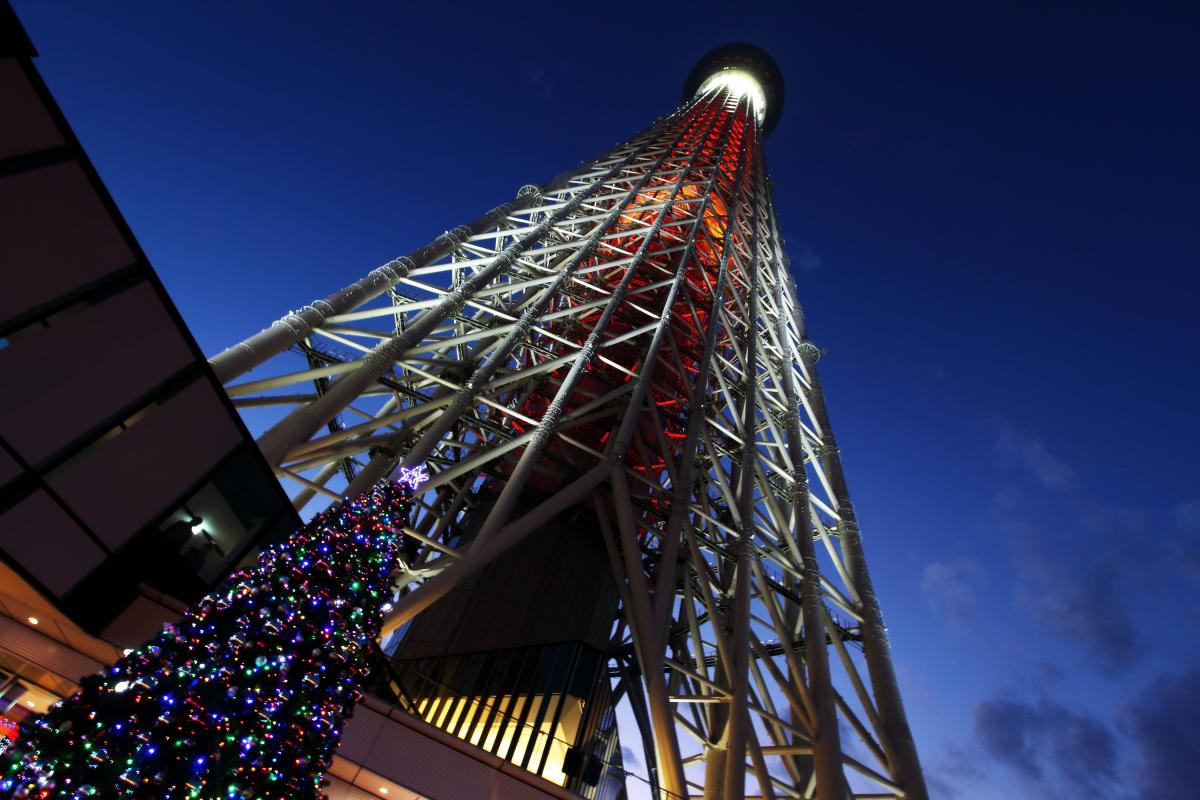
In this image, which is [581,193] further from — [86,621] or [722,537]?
[86,621]

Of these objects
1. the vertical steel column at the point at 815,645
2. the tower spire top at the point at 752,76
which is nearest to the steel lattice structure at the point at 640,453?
the vertical steel column at the point at 815,645

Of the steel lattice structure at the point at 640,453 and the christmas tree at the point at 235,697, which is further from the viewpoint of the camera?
the steel lattice structure at the point at 640,453

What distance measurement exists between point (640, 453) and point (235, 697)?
1202 cm

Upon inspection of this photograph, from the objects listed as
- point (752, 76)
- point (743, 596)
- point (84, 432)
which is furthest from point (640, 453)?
point (752, 76)

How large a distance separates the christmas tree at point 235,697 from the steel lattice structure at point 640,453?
7.41ft

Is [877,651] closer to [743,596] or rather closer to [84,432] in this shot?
[743,596]

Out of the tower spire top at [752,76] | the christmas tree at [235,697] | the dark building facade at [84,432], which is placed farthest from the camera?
the tower spire top at [752,76]

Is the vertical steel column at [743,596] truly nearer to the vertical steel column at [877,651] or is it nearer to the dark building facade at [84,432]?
the vertical steel column at [877,651]

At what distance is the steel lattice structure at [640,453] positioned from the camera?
38.8ft

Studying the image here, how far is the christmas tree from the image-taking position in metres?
5.85

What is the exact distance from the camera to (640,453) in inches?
696

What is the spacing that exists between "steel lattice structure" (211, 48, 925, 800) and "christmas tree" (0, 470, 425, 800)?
7.41ft

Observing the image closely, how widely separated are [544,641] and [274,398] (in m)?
8.63

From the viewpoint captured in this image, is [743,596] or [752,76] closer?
[743,596]
